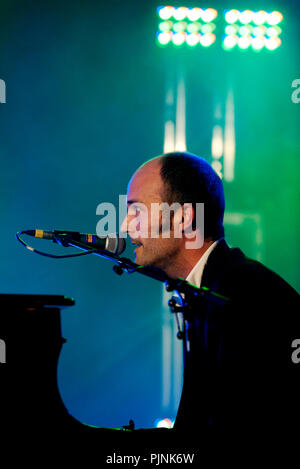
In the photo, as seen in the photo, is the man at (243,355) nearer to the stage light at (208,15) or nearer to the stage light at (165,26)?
the stage light at (165,26)

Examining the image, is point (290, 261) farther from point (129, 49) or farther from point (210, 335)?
point (210, 335)

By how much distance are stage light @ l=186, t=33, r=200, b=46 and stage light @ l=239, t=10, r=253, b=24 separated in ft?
1.50

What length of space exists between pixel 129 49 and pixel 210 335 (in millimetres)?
3309

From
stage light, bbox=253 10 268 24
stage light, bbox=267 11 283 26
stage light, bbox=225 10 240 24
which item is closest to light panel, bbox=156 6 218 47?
stage light, bbox=225 10 240 24

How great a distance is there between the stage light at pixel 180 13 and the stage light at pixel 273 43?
0.90 metres

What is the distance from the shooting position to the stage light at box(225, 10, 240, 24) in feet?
12.8

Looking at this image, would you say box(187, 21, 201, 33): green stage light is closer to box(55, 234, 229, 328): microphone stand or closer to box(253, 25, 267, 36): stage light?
box(253, 25, 267, 36): stage light

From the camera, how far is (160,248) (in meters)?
2.03

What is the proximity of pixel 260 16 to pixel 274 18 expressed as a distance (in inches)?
5.8

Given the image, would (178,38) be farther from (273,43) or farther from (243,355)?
(243,355)

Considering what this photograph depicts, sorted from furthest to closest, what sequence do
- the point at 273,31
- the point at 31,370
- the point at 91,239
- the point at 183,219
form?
the point at 273,31 < the point at 183,219 < the point at 91,239 < the point at 31,370

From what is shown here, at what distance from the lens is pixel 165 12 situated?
12.5ft

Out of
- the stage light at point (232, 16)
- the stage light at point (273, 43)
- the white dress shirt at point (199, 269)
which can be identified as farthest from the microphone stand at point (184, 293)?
the stage light at point (273, 43)

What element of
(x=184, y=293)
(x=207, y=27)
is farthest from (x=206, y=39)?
(x=184, y=293)
